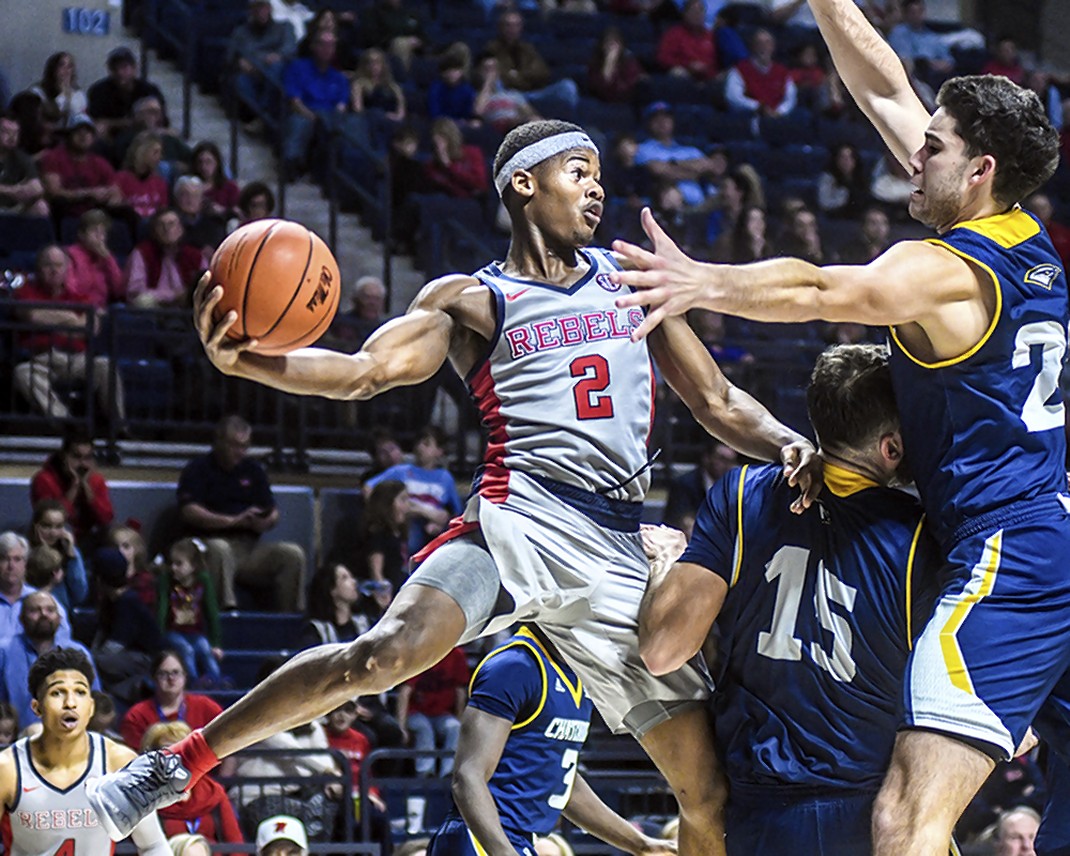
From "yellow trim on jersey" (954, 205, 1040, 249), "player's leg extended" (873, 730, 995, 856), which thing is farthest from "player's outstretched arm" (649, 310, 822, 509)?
"player's leg extended" (873, 730, 995, 856)

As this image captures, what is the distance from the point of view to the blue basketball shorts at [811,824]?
3.85 metres

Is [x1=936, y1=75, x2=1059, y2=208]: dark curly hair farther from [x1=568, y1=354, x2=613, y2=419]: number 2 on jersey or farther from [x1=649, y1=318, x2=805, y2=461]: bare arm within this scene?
[x1=568, y1=354, x2=613, y2=419]: number 2 on jersey

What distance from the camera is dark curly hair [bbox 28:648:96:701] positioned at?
6734 mm

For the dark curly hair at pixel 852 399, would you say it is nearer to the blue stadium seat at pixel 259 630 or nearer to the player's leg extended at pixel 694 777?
the player's leg extended at pixel 694 777

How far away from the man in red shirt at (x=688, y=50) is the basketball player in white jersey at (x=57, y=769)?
9505 mm

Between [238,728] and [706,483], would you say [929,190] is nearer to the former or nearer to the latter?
[238,728]

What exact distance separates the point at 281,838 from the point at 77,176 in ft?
18.8

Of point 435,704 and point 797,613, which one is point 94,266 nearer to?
point 435,704

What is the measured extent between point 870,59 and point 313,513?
6.21m

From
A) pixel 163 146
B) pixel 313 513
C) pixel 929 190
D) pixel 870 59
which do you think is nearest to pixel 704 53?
pixel 163 146

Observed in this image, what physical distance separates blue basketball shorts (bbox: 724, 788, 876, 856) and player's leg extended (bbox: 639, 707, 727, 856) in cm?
22

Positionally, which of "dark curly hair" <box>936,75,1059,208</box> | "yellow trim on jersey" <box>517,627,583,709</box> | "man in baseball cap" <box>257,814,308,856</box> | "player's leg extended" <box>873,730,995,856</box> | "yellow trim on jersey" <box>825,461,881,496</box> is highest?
"dark curly hair" <box>936,75,1059,208</box>

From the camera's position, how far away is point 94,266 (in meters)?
10.7

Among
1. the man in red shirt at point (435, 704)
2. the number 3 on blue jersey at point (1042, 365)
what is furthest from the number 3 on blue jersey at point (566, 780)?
the man in red shirt at point (435, 704)
